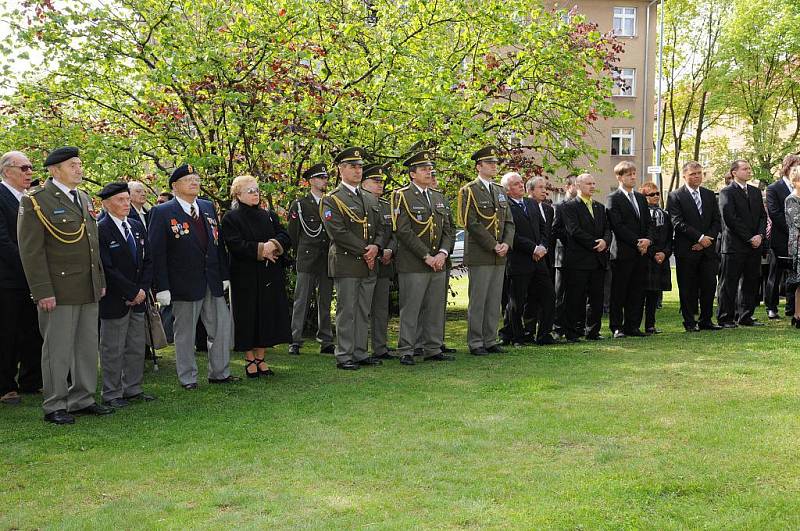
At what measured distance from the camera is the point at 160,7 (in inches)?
408

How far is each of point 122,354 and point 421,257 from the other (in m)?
3.31

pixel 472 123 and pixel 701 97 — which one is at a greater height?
pixel 701 97

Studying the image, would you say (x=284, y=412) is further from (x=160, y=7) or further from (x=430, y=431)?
(x=160, y=7)

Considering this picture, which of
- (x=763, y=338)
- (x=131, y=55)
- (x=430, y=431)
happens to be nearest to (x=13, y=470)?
(x=430, y=431)

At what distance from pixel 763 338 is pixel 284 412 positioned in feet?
19.9

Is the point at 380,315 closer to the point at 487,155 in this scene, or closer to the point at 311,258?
the point at 311,258

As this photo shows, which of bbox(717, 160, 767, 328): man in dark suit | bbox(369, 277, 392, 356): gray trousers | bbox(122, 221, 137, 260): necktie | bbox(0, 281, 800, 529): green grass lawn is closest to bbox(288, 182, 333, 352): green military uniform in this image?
bbox(369, 277, 392, 356): gray trousers

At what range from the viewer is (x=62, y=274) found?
6.81m

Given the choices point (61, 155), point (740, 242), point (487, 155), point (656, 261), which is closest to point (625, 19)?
point (740, 242)

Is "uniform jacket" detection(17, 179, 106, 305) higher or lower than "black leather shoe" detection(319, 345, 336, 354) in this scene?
higher

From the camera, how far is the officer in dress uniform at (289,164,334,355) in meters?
10.7

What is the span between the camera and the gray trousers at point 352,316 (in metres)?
9.17

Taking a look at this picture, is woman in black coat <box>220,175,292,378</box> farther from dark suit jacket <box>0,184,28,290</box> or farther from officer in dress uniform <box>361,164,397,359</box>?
dark suit jacket <box>0,184,28,290</box>

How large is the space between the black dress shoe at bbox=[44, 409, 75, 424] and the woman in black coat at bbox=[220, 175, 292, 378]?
6.46 feet
